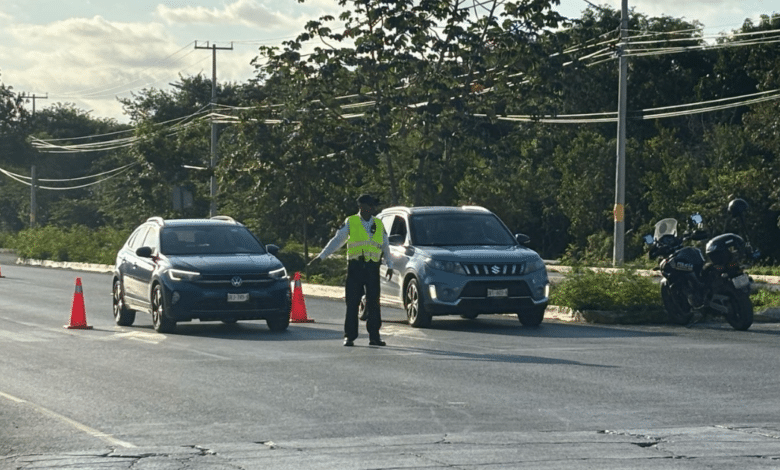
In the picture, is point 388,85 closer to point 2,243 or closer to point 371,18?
point 371,18

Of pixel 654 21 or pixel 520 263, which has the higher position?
pixel 654 21

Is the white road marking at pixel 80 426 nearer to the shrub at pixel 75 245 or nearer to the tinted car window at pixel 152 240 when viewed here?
the tinted car window at pixel 152 240

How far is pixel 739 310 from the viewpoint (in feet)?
62.2

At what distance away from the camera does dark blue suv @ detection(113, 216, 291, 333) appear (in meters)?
19.2

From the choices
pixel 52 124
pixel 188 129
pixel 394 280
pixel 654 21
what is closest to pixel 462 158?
pixel 654 21

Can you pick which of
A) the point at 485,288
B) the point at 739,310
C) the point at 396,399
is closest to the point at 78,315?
the point at 485,288

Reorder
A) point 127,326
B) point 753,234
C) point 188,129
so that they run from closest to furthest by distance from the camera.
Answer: point 127,326 → point 753,234 → point 188,129

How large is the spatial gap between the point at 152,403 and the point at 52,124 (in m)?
104

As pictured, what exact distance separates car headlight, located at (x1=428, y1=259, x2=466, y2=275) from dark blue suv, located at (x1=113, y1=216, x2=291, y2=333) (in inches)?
81.5

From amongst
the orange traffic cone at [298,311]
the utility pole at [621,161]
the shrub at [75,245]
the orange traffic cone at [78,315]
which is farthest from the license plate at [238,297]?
the shrub at [75,245]

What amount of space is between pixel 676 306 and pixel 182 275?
6963mm

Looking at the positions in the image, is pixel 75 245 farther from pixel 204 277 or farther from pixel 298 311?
pixel 204 277

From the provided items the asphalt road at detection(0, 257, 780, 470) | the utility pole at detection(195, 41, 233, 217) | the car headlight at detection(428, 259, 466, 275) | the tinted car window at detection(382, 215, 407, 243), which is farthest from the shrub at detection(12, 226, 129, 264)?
the asphalt road at detection(0, 257, 780, 470)

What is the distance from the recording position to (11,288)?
33.8 metres
